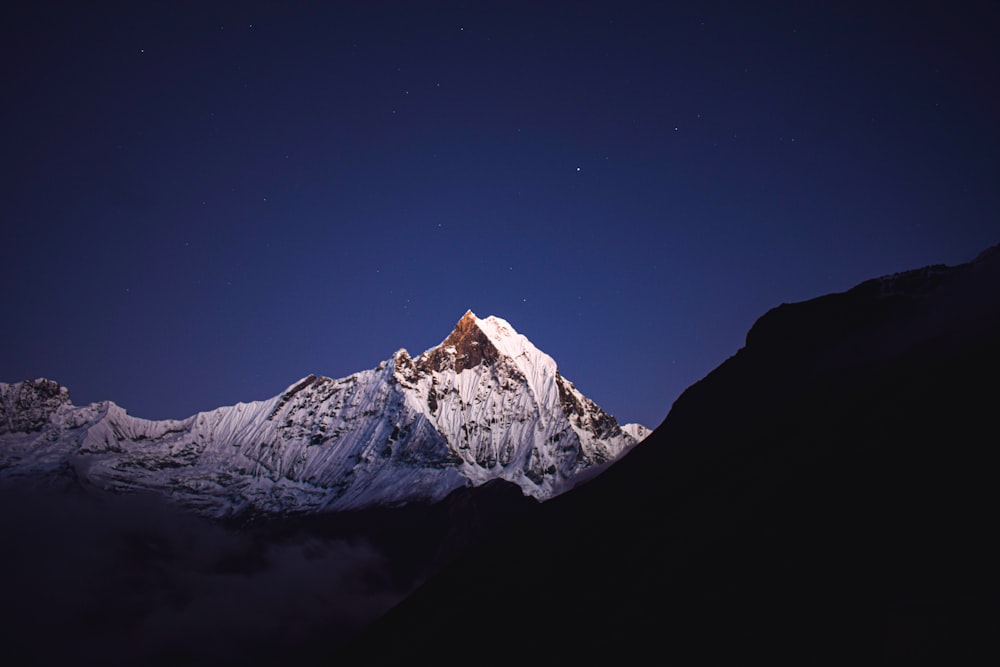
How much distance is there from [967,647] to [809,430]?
52913 mm

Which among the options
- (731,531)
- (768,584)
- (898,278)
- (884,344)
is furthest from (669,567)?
(898,278)

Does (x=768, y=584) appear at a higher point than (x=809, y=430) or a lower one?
lower

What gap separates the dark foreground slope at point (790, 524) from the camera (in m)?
42.8

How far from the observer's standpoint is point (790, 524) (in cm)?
5747

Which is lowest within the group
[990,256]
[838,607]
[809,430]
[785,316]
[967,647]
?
[838,607]

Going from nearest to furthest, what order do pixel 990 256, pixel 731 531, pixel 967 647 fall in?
pixel 967 647 < pixel 731 531 < pixel 990 256

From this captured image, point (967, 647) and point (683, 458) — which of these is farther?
point (683, 458)

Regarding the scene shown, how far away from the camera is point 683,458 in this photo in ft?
297

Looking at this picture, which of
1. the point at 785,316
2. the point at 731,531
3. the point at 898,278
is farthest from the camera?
the point at 785,316

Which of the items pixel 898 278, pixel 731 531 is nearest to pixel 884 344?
pixel 898 278

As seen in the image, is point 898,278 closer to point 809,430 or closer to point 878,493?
point 809,430

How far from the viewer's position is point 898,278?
88.1 metres

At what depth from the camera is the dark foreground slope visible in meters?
42.8

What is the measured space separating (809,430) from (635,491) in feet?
83.8
